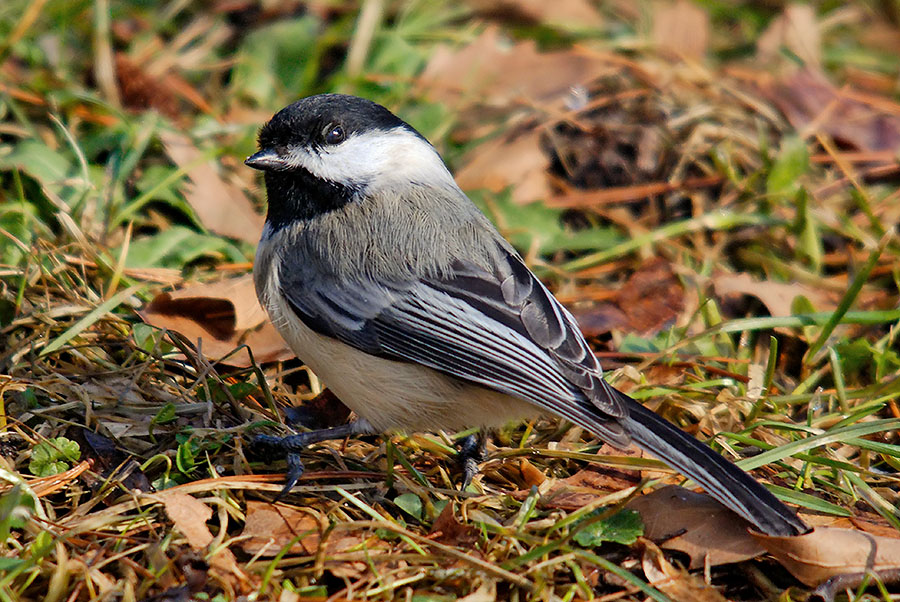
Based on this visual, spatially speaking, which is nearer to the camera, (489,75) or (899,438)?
(899,438)

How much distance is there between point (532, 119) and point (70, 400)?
7.59ft

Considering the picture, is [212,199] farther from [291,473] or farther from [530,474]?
[530,474]

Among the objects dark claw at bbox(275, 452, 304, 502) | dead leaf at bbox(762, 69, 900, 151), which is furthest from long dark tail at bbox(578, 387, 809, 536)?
dead leaf at bbox(762, 69, 900, 151)

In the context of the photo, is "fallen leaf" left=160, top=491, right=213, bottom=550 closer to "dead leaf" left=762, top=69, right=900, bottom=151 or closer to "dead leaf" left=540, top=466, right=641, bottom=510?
"dead leaf" left=540, top=466, right=641, bottom=510

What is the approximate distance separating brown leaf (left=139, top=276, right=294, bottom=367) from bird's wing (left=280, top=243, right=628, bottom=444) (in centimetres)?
41

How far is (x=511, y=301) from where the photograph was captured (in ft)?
7.88

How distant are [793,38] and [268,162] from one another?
326 cm

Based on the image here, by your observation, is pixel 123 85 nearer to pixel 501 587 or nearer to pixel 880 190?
pixel 501 587

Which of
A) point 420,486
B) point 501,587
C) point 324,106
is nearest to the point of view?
point 501,587

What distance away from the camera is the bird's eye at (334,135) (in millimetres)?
2578

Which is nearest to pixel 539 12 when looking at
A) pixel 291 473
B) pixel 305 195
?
pixel 305 195

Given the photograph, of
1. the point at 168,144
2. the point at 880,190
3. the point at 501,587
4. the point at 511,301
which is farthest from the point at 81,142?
the point at 880,190

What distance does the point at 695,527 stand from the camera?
87.2 inches

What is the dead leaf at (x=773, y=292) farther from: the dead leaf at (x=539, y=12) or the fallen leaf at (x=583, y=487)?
the dead leaf at (x=539, y=12)
